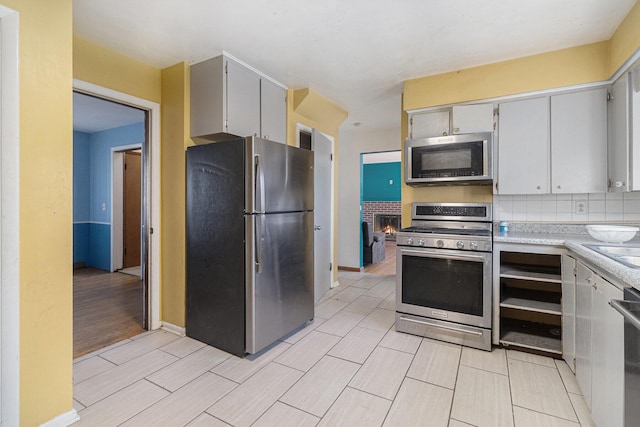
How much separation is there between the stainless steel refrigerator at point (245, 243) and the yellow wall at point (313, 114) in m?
0.93

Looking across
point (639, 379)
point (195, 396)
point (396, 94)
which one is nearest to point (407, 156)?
point (396, 94)

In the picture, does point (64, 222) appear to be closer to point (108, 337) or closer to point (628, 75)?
point (108, 337)

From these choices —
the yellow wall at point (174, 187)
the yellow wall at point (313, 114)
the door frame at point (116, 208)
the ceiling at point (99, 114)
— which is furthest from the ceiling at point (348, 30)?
the door frame at point (116, 208)

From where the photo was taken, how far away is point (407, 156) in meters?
2.89

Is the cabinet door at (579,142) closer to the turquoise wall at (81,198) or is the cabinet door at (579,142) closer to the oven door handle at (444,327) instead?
the oven door handle at (444,327)

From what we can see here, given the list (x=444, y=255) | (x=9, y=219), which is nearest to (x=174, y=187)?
(x=9, y=219)

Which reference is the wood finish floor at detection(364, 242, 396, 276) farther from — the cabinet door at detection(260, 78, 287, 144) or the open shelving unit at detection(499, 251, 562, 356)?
the cabinet door at detection(260, 78, 287, 144)

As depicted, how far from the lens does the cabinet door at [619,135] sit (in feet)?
6.93

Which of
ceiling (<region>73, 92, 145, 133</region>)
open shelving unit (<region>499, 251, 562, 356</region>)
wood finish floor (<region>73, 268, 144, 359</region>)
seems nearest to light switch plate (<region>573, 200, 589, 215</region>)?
open shelving unit (<region>499, 251, 562, 356</region>)

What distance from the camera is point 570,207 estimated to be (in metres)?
2.68

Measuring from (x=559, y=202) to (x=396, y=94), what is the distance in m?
1.99

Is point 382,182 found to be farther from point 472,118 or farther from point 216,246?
point 216,246

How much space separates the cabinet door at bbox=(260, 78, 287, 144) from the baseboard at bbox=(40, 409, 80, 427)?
2.43 m

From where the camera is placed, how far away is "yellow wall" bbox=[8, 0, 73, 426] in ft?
4.81
